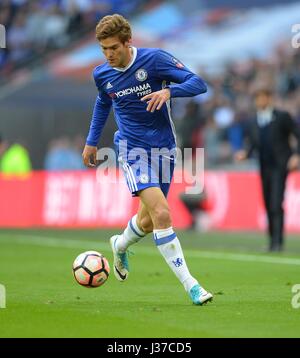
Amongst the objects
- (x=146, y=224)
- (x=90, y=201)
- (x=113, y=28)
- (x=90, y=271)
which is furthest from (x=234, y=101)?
(x=113, y=28)

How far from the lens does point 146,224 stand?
10.7 metres

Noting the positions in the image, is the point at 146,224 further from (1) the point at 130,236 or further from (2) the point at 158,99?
(2) the point at 158,99

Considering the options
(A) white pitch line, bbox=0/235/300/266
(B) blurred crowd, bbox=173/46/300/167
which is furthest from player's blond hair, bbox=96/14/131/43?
(B) blurred crowd, bbox=173/46/300/167

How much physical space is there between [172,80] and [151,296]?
6.95 ft

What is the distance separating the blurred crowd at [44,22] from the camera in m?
31.9

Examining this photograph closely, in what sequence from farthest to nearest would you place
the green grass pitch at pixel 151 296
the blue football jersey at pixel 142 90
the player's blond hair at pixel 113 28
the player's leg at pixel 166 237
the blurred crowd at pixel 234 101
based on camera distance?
the blurred crowd at pixel 234 101 → the blue football jersey at pixel 142 90 → the player's blond hair at pixel 113 28 → the player's leg at pixel 166 237 → the green grass pitch at pixel 151 296

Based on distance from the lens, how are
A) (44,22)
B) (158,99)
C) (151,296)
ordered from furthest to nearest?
(44,22)
(151,296)
(158,99)

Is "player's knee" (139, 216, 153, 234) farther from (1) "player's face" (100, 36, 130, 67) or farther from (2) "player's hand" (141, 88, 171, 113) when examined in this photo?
(1) "player's face" (100, 36, 130, 67)

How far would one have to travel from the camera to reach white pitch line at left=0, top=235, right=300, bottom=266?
15266mm

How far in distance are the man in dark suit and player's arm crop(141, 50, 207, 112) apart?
22.2 ft

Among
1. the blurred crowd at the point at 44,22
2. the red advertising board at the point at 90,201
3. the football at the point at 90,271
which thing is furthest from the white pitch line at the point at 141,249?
the blurred crowd at the point at 44,22

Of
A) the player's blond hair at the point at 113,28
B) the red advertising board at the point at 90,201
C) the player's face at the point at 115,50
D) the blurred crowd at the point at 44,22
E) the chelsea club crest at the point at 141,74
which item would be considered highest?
the blurred crowd at the point at 44,22

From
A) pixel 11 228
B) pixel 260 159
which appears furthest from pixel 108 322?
pixel 11 228

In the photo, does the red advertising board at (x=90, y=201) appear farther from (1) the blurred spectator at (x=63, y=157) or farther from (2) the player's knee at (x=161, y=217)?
(2) the player's knee at (x=161, y=217)
